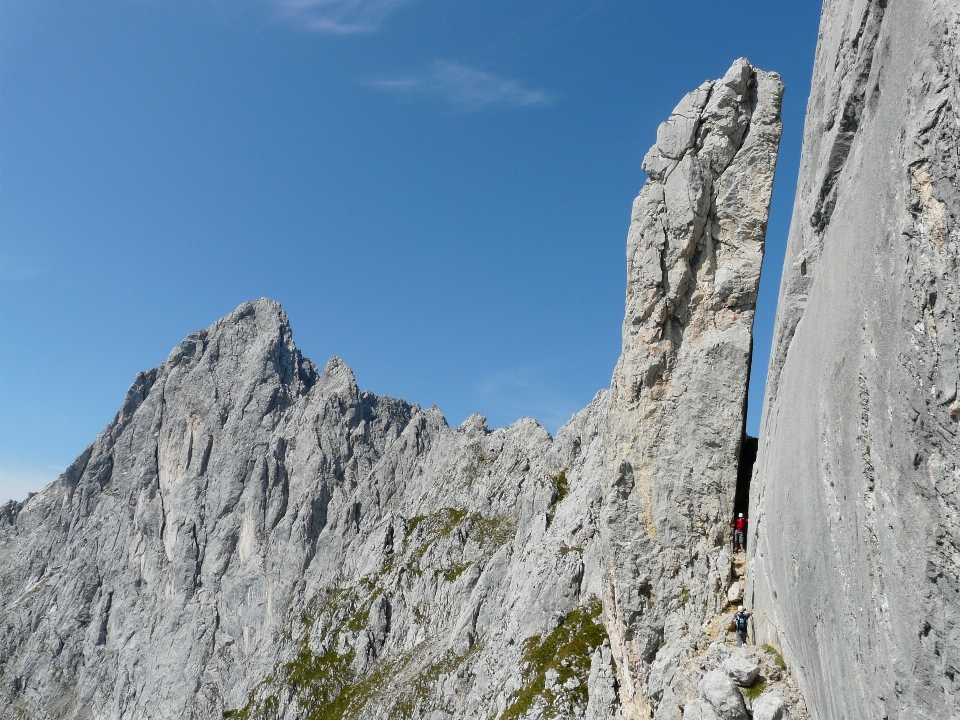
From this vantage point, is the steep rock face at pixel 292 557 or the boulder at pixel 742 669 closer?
the boulder at pixel 742 669

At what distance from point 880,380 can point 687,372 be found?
603 inches

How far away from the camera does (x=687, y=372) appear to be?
26.2 metres

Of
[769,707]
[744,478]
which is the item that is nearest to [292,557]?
[744,478]

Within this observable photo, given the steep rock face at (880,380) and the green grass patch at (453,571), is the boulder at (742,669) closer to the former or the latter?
the steep rock face at (880,380)

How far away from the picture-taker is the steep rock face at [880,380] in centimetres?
961

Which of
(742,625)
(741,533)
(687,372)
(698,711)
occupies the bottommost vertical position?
(698,711)

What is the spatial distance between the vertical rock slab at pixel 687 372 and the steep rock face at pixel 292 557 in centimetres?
2558

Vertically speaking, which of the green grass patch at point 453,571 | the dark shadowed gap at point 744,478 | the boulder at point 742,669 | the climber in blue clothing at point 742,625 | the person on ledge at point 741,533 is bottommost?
the boulder at point 742,669

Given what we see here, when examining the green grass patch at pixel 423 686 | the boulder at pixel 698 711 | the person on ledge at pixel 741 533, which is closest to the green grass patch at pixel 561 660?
the green grass patch at pixel 423 686

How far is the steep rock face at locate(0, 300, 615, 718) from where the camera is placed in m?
73.2

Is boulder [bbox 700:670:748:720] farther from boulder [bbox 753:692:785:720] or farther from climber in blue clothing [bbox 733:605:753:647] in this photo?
climber in blue clothing [bbox 733:605:753:647]

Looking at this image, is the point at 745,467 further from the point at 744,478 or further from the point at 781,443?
the point at 781,443

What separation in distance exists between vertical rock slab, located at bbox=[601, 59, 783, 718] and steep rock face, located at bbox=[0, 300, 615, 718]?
2558 cm

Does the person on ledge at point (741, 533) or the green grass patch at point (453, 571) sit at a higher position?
the green grass patch at point (453, 571)
